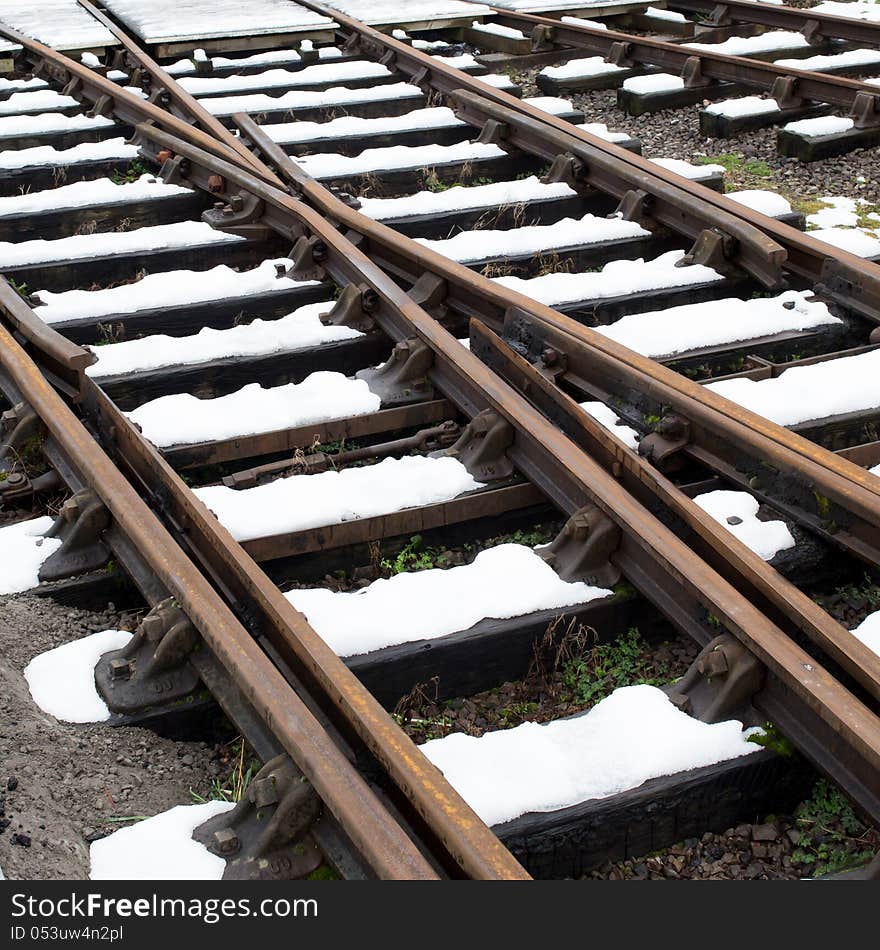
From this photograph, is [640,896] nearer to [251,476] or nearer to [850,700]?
[850,700]

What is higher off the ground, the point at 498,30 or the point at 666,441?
the point at 498,30

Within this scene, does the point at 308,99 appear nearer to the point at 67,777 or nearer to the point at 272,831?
the point at 67,777

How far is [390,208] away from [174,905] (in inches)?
178

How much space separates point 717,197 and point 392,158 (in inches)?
82.7

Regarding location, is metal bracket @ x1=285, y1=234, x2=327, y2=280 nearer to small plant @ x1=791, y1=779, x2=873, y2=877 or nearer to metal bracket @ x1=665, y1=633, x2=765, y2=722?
metal bracket @ x1=665, y1=633, x2=765, y2=722

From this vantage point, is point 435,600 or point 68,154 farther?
point 68,154

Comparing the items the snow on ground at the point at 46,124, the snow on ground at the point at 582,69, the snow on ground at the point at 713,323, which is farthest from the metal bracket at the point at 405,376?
the snow on ground at the point at 582,69

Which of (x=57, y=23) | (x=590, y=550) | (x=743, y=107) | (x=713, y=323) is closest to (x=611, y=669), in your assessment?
(x=590, y=550)

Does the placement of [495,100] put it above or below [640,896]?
above

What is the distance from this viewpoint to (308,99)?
8391 mm

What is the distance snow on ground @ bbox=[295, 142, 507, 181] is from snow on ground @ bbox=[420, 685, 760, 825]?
4.48m

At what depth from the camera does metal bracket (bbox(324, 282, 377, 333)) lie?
533 cm

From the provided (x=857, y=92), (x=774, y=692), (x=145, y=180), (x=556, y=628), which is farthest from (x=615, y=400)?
(x=857, y=92)

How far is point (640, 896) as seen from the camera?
2.51 metres
